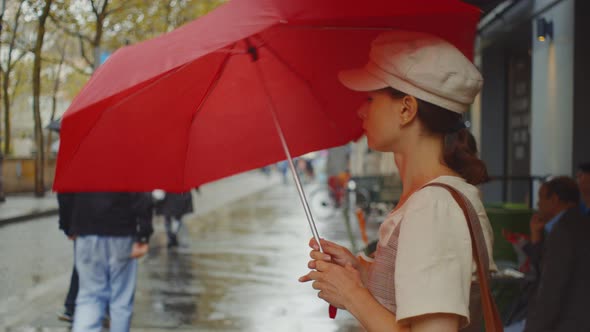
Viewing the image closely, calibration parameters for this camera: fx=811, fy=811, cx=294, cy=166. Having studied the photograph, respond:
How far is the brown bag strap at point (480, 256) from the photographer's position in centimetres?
189

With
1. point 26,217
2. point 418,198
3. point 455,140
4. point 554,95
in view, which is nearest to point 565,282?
point 455,140

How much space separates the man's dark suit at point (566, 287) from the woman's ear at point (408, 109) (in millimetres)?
2196

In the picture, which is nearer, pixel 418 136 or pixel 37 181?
pixel 418 136

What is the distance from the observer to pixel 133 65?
7.72ft

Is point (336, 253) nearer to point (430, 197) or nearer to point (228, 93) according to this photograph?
point (430, 197)

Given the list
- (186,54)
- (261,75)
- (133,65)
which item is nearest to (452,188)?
(186,54)

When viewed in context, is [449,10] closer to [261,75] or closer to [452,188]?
[452,188]

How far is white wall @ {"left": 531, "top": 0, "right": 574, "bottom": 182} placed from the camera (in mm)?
10875

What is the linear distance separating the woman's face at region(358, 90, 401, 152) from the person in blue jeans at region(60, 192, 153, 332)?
4.12 m

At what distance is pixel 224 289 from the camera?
32.5ft

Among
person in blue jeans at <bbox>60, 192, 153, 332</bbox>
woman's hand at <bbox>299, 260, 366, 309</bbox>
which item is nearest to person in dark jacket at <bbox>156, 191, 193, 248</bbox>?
person in blue jeans at <bbox>60, 192, 153, 332</bbox>

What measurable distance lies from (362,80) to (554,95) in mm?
→ 10061

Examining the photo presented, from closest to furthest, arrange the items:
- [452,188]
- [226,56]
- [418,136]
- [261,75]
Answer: [452,188]
[418,136]
[226,56]
[261,75]

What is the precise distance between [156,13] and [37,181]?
995cm
